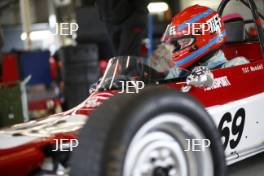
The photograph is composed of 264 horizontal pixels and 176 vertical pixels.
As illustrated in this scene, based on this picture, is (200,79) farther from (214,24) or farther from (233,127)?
(214,24)

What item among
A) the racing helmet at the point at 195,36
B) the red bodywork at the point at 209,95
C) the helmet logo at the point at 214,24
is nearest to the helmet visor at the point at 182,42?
the racing helmet at the point at 195,36

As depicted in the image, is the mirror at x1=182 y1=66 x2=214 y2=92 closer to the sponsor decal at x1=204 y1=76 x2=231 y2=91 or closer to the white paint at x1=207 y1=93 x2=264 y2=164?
the sponsor decal at x1=204 y1=76 x2=231 y2=91

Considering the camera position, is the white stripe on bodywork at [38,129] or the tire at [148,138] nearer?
the tire at [148,138]

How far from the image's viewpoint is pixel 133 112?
1.30 m

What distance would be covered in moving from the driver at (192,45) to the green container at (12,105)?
2.73 m

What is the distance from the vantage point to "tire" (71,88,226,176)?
1.26 meters

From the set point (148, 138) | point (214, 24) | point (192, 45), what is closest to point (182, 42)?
point (192, 45)

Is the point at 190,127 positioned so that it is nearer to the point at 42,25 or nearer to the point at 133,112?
the point at 133,112

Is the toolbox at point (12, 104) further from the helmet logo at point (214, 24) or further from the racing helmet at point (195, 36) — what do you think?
the helmet logo at point (214, 24)

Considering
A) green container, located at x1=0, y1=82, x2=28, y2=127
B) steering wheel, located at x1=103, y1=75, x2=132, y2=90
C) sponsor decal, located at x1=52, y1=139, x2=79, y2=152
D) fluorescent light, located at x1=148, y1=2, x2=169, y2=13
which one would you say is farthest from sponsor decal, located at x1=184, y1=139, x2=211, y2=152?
fluorescent light, located at x1=148, y1=2, x2=169, y2=13

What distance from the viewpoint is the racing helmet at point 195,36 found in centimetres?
238

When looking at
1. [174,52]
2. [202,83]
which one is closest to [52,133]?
[202,83]

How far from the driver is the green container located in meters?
2.73

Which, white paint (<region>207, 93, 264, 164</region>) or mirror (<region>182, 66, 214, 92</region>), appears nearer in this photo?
mirror (<region>182, 66, 214, 92</region>)
